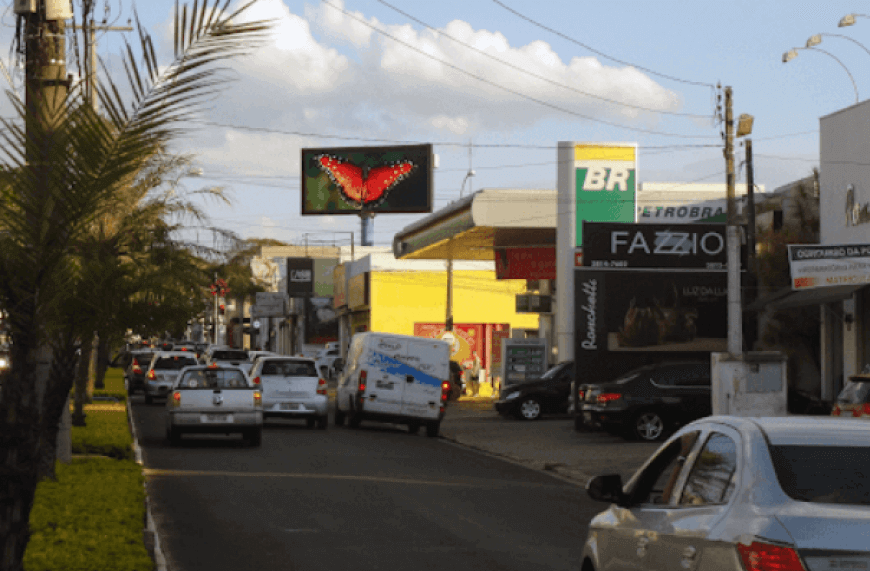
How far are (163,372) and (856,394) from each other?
2743 cm

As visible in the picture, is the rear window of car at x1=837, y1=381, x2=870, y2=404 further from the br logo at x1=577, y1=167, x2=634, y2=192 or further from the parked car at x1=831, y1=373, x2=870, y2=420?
the br logo at x1=577, y1=167, x2=634, y2=192

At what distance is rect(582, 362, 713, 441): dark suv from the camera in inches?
1029

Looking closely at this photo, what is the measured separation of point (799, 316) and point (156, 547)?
2683 cm

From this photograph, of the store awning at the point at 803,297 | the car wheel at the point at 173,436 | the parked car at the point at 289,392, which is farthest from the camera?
the parked car at the point at 289,392

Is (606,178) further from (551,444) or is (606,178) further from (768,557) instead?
(768,557)

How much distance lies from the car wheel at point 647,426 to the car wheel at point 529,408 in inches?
313

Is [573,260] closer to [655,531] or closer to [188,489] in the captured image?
[188,489]

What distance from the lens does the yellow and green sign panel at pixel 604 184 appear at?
3731 cm

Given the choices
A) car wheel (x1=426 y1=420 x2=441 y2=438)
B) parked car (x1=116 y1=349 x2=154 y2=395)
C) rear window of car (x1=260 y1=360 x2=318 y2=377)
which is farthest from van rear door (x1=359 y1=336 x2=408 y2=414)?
parked car (x1=116 y1=349 x2=154 y2=395)

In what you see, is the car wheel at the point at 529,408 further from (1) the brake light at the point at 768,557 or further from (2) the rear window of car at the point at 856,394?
(1) the brake light at the point at 768,557

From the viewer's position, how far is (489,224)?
39.8 m

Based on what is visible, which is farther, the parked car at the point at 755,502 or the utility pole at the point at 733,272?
the utility pole at the point at 733,272

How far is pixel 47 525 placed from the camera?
9.95 meters

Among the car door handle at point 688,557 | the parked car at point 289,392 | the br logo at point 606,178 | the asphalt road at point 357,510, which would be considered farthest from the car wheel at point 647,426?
the car door handle at point 688,557
